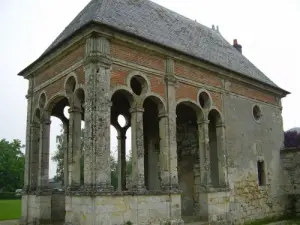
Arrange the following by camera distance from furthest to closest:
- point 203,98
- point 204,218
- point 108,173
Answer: point 203,98, point 204,218, point 108,173

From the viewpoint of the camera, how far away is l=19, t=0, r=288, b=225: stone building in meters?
9.92

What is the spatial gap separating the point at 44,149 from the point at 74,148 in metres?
2.67

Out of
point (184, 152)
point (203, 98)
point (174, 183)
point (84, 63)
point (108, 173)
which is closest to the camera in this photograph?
point (108, 173)

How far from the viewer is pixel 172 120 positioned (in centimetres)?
1186

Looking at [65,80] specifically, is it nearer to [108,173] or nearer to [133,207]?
[108,173]

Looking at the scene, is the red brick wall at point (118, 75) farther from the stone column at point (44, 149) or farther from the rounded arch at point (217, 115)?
the rounded arch at point (217, 115)

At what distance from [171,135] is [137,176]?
2033mm

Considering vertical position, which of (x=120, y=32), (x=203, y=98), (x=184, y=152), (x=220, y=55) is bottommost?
(x=184, y=152)

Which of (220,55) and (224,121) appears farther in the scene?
(220,55)

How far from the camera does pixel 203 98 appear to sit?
13797 mm

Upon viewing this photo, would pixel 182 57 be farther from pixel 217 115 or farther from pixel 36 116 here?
pixel 36 116

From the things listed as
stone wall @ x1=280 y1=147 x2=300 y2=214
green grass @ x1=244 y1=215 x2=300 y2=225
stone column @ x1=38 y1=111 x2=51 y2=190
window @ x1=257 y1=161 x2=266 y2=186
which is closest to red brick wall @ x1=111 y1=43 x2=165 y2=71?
stone column @ x1=38 y1=111 x2=51 y2=190

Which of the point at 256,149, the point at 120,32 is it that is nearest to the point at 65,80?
the point at 120,32

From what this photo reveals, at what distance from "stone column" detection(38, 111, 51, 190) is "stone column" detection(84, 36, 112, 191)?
3.68 meters
